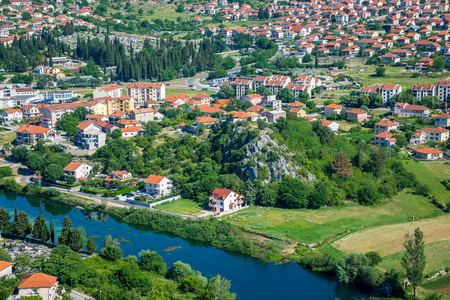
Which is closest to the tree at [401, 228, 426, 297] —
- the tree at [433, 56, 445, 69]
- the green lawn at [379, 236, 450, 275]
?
the green lawn at [379, 236, 450, 275]

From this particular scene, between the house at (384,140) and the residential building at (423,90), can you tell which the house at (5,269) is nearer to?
the house at (384,140)

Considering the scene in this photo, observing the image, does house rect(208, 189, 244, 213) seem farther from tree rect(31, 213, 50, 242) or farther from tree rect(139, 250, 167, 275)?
tree rect(31, 213, 50, 242)

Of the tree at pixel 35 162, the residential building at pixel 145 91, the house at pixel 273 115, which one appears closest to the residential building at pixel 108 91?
the residential building at pixel 145 91

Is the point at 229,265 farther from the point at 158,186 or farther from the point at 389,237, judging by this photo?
the point at 158,186

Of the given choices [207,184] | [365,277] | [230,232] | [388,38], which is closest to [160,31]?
[388,38]

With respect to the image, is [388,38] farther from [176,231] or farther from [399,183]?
[176,231]
